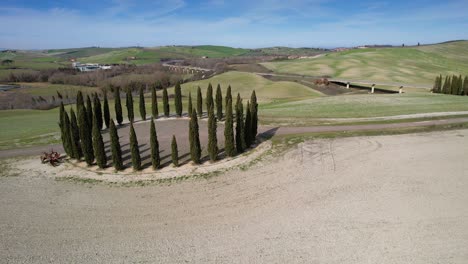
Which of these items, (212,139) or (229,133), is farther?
(229,133)

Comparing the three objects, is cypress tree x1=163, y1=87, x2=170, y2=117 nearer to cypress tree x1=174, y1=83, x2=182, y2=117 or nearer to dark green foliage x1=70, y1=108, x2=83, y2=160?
cypress tree x1=174, y1=83, x2=182, y2=117

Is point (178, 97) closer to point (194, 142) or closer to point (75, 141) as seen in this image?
point (75, 141)

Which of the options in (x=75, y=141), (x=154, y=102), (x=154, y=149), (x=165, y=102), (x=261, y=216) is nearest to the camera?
(x=261, y=216)

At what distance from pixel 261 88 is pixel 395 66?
63159mm

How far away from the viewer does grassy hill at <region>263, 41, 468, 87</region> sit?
91688mm

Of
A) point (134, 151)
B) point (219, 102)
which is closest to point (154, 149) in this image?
point (134, 151)

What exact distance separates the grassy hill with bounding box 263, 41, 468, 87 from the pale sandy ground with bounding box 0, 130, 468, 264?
72000mm

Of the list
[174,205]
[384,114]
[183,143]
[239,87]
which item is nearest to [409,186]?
[174,205]

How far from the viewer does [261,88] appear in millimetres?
77875

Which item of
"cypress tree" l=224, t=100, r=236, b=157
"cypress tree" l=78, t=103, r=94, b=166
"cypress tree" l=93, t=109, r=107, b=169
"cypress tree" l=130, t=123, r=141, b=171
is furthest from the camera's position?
"cypress tree" l=224, t=100, r=236, b=157

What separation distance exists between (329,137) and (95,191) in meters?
23.3

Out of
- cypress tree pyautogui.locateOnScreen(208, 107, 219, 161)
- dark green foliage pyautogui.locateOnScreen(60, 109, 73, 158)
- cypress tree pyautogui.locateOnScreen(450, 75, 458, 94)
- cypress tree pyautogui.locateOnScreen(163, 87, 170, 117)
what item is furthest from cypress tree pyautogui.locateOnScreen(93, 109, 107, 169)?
cypress tree pyautogui.locateOnScreen(450, 75, 458, 94)

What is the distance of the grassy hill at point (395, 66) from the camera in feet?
301

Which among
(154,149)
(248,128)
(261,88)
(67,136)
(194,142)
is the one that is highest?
(261,88)
